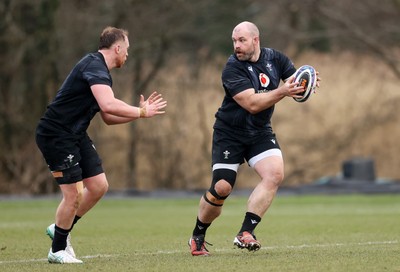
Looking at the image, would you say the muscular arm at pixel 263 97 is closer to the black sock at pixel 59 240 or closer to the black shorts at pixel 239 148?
the black shorts at pixel 239 148

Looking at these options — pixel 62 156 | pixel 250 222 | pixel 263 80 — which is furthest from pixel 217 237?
pixel 62 156

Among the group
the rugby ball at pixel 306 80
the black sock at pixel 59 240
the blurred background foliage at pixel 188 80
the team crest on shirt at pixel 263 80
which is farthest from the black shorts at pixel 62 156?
the blurred background foliage at pixel 188 80

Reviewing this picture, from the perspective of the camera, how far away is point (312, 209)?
1819 cm

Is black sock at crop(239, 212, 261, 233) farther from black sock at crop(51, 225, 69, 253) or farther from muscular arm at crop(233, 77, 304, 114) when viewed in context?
black sock at crop(51, 225, 69, 253)

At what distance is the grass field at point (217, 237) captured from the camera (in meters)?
8.38

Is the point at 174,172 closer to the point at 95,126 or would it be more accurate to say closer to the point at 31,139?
the point at 95,126

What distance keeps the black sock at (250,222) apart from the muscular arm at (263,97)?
38.2 inches

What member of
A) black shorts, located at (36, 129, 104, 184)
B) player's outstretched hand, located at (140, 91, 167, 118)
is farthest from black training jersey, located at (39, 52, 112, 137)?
player's outstretched hand, located at (140, 91, 167, 118)

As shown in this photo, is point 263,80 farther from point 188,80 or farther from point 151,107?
point 188,80

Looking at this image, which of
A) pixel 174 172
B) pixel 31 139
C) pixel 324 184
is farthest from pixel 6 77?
pixel 324 184

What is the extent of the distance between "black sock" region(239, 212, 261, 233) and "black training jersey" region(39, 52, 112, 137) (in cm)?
173

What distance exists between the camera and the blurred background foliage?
24844mm

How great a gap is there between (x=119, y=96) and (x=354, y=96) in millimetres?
7306

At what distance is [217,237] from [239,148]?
2846mm
